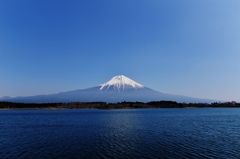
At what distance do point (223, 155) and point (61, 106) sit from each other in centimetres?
16450

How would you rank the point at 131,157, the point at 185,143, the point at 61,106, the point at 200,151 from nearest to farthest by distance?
the point at 131,157 → the point at 200,151 → the point at 185,143 → the point at 61,106

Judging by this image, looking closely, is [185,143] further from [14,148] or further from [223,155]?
[14,148]

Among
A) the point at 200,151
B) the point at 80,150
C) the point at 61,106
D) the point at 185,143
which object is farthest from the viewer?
the point at 61,106

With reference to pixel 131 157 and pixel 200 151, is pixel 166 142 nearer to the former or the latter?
pixel 200 151

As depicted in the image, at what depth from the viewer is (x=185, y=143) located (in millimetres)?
21625

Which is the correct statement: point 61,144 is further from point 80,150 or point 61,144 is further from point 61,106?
point 61,106

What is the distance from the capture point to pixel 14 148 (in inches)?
794

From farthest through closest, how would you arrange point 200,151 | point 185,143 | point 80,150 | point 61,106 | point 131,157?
point 61,106, point 185,143, point 80,150, point 200,151, point 131,157

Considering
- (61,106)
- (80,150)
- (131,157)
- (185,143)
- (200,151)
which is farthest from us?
(61,106)

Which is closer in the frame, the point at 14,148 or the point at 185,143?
the point at 14,148

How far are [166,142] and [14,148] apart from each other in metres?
17.0

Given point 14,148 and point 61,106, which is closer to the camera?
point 14,148

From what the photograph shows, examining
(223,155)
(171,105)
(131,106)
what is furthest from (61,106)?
(223,155)

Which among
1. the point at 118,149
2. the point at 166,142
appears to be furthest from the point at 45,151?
the point at 166,142
